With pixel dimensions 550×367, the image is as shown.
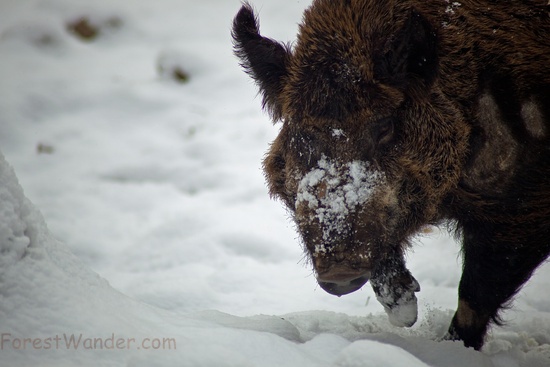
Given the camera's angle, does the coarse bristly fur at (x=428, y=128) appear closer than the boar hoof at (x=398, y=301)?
Yes

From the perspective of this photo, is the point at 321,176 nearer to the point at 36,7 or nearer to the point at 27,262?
the point at 27,262

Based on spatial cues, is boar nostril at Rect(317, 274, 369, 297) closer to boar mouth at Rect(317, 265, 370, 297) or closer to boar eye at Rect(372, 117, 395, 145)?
boar mouth at Rect(317, 265, 370, 297)

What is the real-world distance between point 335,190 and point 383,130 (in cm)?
47

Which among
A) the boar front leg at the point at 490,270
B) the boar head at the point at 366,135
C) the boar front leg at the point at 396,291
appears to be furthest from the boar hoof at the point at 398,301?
the boar head at the point at 366,135

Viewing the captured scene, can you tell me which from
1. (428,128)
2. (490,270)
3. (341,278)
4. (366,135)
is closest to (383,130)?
(366,135)

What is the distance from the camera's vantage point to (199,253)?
4.45 m

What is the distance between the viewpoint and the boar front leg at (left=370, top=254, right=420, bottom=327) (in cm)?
318

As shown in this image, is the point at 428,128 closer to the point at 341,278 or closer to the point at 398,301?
the point at 341,278

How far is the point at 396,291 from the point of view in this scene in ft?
10.6

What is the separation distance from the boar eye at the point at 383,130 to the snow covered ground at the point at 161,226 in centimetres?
86

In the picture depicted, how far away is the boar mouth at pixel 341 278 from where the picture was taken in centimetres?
224

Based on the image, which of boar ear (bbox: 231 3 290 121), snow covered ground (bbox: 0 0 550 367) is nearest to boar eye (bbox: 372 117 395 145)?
boar ear (bbox: 231 3 290 121)

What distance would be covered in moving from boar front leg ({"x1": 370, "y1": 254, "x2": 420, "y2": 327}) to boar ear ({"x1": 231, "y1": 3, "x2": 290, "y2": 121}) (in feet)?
3.89

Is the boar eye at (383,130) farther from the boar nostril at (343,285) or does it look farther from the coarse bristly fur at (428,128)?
the boar nostril at (343,285)
